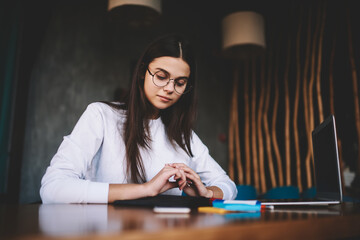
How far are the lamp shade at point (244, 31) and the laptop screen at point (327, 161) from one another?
1886 millimetres

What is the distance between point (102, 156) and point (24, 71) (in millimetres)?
1736

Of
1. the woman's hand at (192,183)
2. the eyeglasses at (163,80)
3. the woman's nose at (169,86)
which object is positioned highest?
the eyeglasses at (163,80)

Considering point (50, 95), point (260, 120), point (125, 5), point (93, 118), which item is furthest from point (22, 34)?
point (260, 120)

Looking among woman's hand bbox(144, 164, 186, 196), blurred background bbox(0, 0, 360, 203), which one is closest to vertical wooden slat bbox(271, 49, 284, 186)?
blurred background bbox(0, 0, 360, 203)

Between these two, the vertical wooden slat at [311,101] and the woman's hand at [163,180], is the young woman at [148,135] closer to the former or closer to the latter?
the woman's hand at [163,180]

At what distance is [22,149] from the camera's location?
2.70 meters

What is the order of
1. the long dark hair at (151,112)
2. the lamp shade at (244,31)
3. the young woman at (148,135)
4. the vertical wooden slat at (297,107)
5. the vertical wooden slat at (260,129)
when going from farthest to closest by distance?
the vertical wooden slat at (260,129) → the vertical wooden slat at (297,107) → the lamp shade at (244,31) → the long dark hair at (151,112) → the young woman at (148,135)

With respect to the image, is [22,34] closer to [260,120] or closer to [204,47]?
[204,47]

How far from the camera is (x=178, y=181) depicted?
109 cm

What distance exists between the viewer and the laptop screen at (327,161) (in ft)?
3.44

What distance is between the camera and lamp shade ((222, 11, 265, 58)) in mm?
3127

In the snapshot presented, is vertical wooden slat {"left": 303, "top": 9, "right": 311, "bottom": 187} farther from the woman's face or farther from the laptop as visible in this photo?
the woman's face

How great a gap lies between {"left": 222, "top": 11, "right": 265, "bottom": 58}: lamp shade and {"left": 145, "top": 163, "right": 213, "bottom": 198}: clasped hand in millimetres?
2234

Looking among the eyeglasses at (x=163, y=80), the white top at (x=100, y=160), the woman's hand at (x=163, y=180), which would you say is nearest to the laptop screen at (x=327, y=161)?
the white top at (x=100, y=160)
